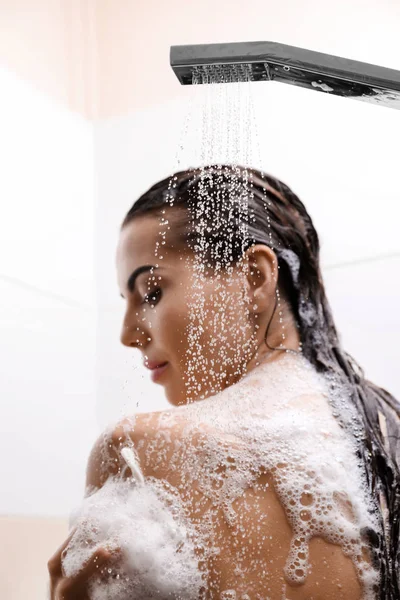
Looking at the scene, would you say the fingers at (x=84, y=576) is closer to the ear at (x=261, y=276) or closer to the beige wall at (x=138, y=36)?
the ear at (x=261, y=276)

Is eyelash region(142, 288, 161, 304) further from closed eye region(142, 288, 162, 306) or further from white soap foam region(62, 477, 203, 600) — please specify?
white soap foam region(62, 477, 203, 600)

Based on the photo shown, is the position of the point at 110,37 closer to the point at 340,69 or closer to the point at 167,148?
the point at 167,148

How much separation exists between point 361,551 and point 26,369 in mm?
699

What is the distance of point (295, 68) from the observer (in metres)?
0.79

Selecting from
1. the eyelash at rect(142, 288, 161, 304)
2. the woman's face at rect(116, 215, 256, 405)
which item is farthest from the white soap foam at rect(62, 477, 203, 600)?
the eyelash at rect(142, 288, 161, 304)

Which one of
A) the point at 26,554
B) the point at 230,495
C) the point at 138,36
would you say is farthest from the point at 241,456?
the point at 138,36

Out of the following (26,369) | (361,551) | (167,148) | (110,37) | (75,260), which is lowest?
(361,551)

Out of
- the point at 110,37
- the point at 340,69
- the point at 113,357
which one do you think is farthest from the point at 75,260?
the point at 340,69

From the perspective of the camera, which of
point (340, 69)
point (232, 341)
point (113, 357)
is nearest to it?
point (340, 69)

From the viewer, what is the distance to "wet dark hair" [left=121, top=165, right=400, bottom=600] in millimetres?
1156

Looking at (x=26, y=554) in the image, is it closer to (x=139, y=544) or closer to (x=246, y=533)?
(x=139, y=544)

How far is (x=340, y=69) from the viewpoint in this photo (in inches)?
30.2

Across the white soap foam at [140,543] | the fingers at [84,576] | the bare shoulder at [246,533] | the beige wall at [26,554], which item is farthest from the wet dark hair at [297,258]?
the beige wall at [26,554]

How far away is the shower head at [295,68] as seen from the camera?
77cm
